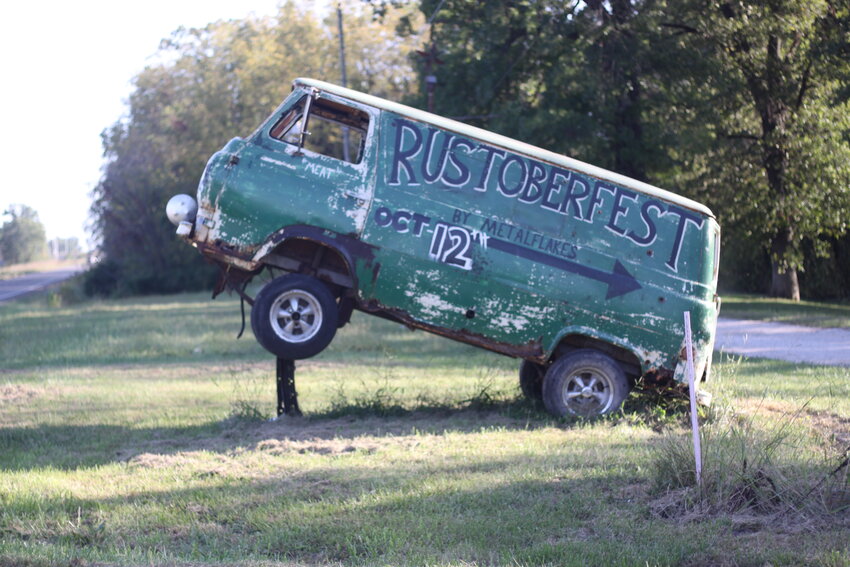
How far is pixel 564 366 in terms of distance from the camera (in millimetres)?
10086

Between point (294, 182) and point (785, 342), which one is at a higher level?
point (294, 182)

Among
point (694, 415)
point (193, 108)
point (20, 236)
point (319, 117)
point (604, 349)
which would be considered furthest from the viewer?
point (20, 236)

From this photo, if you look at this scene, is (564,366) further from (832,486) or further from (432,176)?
(832,486)

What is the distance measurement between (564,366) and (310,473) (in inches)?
130

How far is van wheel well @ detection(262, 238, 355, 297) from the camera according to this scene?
9.70 meters

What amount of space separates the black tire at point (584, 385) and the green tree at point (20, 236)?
12261 centimetres

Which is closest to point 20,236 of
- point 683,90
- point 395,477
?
point 683,90

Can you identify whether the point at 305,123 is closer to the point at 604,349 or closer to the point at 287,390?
the point at 287,390

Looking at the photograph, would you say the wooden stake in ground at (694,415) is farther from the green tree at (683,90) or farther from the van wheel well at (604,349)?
the green tree at (683,90)

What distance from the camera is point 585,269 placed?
A: 32.0 feet

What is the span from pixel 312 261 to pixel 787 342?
1128 cm

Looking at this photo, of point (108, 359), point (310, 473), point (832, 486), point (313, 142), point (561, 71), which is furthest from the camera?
point (313, 142)

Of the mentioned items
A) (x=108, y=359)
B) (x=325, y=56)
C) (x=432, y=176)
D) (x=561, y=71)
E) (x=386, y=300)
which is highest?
(x=325, y=56)

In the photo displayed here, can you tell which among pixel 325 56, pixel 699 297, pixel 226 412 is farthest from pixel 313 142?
pixel 699 297
